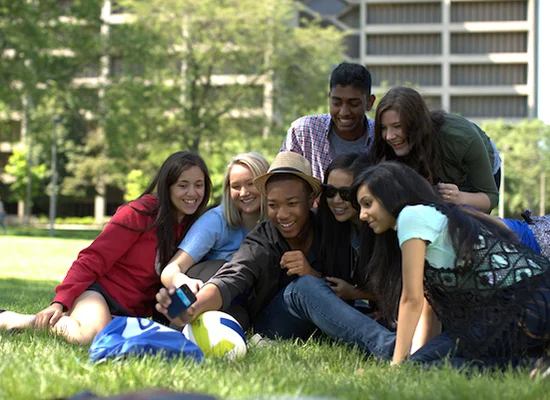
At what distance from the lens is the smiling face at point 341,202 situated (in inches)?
193

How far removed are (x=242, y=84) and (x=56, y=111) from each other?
353 inches

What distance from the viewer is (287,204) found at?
488 centimetres

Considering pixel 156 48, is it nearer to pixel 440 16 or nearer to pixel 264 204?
pixel 264 204

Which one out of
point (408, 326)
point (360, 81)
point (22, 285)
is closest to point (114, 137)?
point (22, 285)

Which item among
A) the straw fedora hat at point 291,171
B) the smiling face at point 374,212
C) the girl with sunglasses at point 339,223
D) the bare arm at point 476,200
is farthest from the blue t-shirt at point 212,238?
the bare arm at point 476,200

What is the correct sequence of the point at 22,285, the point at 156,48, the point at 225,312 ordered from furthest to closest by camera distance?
1. the point at 156,48
2. the point at 22,285
3. the point at 225,312

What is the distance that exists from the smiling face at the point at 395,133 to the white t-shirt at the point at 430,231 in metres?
1.11

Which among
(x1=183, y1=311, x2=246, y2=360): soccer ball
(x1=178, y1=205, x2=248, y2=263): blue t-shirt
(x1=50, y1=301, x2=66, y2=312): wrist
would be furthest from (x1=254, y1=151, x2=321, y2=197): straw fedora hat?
(x1=50, y1=301, x2=66, y2=312): wrist

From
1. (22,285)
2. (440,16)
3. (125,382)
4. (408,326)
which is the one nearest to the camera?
(125,382)

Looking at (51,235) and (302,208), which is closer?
(302,208)

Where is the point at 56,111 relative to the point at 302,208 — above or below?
above

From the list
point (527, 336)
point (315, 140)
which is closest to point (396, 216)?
point (527, 336)

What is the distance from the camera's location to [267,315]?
5.01m

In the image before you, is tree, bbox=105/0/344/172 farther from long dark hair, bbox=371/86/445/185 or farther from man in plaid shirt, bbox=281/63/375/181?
long dark hair, bbox=371/86/445/185
